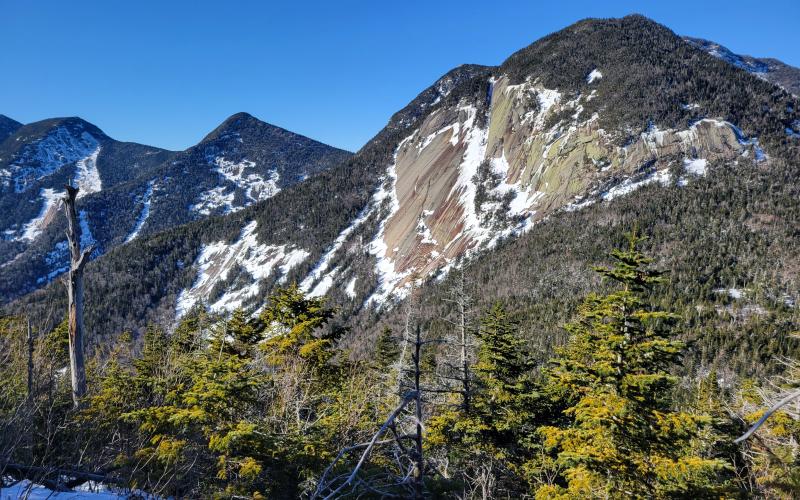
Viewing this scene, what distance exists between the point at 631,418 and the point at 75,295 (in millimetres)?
14993

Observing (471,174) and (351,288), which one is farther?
(471,174)

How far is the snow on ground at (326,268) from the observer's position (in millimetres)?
139750

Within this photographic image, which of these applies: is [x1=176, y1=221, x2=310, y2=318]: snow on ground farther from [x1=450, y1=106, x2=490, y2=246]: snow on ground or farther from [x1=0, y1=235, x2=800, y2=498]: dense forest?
[x1=0, y1=235, x2=800, y2=498]: dense forest

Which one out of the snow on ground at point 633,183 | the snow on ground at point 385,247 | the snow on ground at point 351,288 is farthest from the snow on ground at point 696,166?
the snow on ground at point 351,288

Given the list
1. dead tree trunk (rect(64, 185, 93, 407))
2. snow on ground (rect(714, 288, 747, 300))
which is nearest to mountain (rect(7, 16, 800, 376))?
snow on ground (rect(714, 288, 747, 300))

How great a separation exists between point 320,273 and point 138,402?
137 m

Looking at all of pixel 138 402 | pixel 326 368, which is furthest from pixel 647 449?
pixel 138 402

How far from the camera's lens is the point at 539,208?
12019 cm

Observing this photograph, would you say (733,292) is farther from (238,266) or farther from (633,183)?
(238,266)

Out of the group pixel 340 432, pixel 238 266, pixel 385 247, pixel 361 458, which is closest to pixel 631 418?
pixel 340 432

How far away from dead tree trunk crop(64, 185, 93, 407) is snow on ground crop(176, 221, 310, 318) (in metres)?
136

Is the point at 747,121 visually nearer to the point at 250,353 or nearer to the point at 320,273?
the point at 320,273

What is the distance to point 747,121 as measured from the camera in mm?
119125

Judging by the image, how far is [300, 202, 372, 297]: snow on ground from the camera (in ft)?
458
